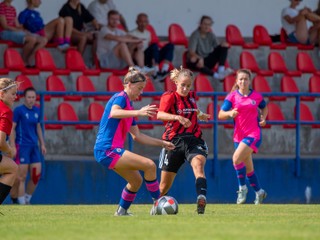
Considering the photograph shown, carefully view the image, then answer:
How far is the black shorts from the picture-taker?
13.3m

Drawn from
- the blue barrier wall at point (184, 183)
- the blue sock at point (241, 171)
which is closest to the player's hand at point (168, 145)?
the blue sock at point (241, 171)

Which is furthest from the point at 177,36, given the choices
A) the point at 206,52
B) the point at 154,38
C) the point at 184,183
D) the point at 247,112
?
the point at 247,112

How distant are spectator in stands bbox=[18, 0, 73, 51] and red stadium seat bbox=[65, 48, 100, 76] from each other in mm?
224

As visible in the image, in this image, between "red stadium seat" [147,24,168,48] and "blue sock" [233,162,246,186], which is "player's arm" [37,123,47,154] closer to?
"blue sock" [233,162,246,186]

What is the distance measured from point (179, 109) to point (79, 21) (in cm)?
782

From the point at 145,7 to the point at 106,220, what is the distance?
11.8 meters

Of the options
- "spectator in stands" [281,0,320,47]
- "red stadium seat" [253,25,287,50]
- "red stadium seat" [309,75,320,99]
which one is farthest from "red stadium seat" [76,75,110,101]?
"spectator in stands" [281,0,320,47]

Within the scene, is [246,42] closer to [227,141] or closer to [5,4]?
[227,141]

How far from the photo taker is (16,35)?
19.9m

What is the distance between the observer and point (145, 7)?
2272 centimetres

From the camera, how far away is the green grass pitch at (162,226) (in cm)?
970

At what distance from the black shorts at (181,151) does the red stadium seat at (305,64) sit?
9284 mm

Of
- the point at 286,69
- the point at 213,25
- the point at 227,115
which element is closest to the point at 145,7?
the point at 213,25

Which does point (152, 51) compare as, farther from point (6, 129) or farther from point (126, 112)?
point (126, 112)
